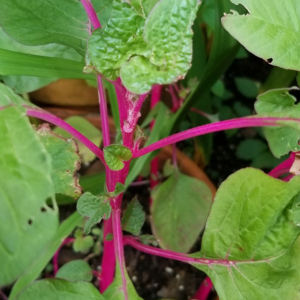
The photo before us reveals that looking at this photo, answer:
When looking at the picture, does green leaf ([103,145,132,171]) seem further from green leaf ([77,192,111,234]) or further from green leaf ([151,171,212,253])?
green leaf ([151,171,212,253])

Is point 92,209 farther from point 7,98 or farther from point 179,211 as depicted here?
point 179,211

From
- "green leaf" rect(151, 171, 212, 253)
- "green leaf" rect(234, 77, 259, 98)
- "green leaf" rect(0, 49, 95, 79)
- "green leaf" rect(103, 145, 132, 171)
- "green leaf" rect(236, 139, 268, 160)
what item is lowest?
"green leaf" rect(151, 171, 212, 253)

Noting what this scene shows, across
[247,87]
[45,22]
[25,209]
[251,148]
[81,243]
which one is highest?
[45,22]

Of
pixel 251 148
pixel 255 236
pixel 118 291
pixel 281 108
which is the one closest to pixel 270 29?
pixel 281 108

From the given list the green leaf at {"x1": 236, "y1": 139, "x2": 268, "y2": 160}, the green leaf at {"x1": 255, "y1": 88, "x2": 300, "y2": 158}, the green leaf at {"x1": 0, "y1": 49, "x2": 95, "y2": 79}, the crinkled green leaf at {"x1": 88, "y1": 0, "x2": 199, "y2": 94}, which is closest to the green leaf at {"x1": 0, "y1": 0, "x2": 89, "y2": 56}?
the green leaf at {"x1": 0, "y1": 49, "x2": 95, "y2": 79}

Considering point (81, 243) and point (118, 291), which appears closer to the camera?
point (118, 291)

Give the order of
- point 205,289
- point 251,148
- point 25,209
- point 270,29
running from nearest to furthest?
point 25,209 → point 270,29 → point 205,289 → point 251,148

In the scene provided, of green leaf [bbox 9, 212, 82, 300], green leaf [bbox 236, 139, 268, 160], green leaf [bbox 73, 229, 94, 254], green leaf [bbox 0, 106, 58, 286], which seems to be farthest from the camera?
green leaf [bbox 236, 139, 268, 160]
